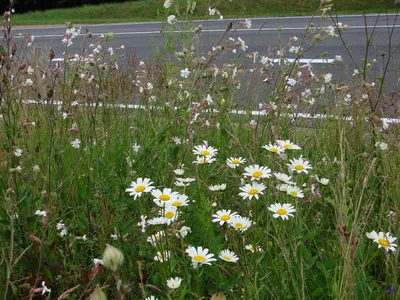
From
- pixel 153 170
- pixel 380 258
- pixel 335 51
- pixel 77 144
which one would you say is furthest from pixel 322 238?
pixel 335 51

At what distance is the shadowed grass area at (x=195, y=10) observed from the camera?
1669cm

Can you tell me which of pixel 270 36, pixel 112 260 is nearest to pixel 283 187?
pixel 112 260

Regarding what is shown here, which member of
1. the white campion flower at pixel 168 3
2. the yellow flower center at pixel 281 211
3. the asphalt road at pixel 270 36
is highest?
the white campion flower at pixel 168 3

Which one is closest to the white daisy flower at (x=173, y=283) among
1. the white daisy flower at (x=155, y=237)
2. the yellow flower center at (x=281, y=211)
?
the white daisy flower at (x=155, y=237)

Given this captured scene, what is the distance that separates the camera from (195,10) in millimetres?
17484

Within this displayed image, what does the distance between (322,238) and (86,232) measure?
0.96 metres

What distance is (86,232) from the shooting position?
7.22ft

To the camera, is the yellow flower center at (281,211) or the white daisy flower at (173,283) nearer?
the white daisy flower at (173,283)

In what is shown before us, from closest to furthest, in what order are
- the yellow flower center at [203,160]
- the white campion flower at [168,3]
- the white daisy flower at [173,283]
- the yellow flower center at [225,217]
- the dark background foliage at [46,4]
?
the white daisy flower at [173,283]
the yellow flower center at [225,217]
the yellow flower center at [203,160]
the white campion flower at [168,3]
the dark background foliage at [46,4]

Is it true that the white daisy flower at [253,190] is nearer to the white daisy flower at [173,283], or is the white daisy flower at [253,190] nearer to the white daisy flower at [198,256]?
the white daisy flower at [198,256]

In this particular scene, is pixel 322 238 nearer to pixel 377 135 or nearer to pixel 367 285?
pixel 367 285

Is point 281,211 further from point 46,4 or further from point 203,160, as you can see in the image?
point 46,4

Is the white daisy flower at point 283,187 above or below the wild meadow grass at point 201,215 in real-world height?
above

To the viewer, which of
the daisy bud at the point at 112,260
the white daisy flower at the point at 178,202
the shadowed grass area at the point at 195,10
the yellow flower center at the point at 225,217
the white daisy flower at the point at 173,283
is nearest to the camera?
the daisy bud at the point at 112,260
